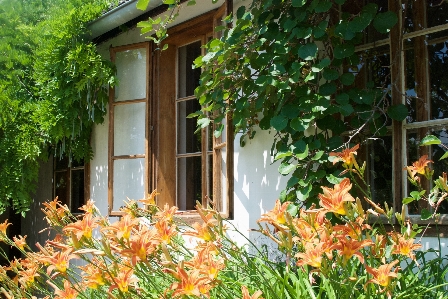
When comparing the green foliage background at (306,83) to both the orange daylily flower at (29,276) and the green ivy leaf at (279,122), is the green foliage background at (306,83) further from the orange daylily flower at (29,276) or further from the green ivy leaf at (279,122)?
the orange daylily flower at (29,276)

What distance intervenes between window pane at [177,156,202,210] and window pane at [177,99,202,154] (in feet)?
0.33

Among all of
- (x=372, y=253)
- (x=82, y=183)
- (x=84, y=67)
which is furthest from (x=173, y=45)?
(x=372, y=253)

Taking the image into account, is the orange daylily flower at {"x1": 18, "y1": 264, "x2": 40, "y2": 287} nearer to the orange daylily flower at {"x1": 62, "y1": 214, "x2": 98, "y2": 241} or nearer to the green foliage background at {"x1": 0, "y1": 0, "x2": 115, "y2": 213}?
the orange daylily flower at {"x1": 62, "y1": 214, "x2": 98, "y2": 241}

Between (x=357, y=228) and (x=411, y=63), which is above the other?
(x=411, y=63)

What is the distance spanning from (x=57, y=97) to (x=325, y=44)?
2.85m

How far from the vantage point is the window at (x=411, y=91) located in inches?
114

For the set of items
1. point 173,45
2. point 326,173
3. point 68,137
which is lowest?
point 326,173

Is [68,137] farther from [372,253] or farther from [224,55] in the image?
[372,253]

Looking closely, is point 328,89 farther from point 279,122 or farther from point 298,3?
point 298,3

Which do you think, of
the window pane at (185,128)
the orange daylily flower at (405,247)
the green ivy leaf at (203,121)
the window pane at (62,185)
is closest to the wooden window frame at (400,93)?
the orange daylily flower at (405,247)

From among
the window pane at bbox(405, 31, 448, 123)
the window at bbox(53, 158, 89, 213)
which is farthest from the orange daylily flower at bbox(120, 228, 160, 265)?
the window at bbox(53, 158, 89, 213)

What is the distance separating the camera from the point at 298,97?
9.66 ft

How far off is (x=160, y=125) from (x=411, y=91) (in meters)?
2.40

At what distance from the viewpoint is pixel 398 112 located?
281cm
